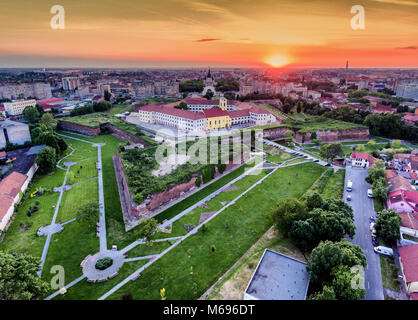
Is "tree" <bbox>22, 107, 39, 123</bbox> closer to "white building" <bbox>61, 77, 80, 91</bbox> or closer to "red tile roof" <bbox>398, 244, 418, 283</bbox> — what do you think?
"white building" <bbox>61, 77, 80, 91</bbox>

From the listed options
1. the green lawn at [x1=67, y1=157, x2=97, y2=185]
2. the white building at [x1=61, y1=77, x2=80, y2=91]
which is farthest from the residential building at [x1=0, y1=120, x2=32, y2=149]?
the white building at [x1=61, y1=77, x2=80, y2=91]

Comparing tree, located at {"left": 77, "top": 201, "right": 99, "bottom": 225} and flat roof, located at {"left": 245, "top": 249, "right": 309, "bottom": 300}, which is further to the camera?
tree, located at {"left": 77, "top": 201, "right": 99, "bottom": 225}

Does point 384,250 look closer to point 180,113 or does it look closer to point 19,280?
point 19,280

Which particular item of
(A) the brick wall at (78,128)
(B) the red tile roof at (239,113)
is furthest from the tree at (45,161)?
(B) the red tile roof at (239,113)

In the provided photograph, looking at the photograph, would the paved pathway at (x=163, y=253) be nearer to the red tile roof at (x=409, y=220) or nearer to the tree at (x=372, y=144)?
the red tile roof at (x=409, y=220)

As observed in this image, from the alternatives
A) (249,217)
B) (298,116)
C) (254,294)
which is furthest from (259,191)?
(298,116)

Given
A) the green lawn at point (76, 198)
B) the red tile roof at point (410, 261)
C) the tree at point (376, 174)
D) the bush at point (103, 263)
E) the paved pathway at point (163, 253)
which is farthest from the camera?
the tree at point (376, 174)
